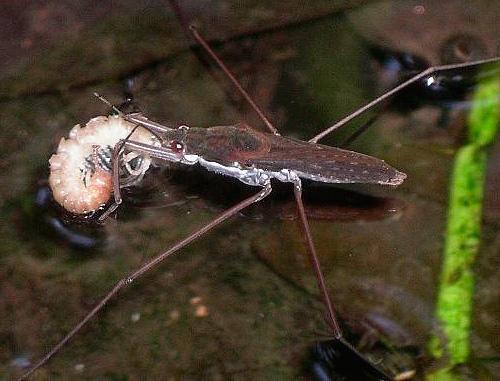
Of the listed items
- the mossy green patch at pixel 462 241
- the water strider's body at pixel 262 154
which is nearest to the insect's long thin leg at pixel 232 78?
the water strider's body at pixel 262 154

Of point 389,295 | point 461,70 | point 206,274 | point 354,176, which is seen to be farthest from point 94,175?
point 461,70

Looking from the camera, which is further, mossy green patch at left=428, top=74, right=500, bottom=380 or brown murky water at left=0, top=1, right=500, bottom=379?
mossy green patch at left=428, top=74, right=500, bottom=380

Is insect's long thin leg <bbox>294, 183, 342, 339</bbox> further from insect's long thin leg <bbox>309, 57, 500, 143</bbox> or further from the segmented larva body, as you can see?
the segmented larva body

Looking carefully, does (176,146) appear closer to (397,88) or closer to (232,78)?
(232,78)

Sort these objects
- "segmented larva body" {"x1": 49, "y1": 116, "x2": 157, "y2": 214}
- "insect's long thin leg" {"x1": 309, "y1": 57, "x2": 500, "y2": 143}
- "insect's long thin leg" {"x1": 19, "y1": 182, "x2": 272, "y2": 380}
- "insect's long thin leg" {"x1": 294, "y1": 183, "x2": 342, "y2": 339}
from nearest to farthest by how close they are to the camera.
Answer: "insect's long thin leg" {"x1": 19, "y1": 182, "x2": 272, "y2": 380}, "insect's long thin leg" {"x1": 294, "y1": 183, "x2": 342, "y2": 339}, "segmented larva body" {"x1": 49, "y1": 116, "x2": 157, "y2": 214}, "insect's long thin leg" {"x1": 309, "y1": 57, "x2": 500, "y2": 143}

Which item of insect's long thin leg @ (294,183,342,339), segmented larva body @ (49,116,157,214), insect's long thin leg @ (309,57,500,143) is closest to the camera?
insect's long thin leg @ (294,183,342,339)

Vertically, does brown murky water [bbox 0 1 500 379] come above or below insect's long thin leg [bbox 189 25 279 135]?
below

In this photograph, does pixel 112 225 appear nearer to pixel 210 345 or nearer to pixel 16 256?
pixel 16 256

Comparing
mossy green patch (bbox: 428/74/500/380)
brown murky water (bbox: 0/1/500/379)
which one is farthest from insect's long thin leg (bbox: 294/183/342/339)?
mossy green patch (bbox: 428/74/500/380)

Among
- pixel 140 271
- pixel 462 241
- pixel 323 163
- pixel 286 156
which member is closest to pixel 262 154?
pixel 286 156
